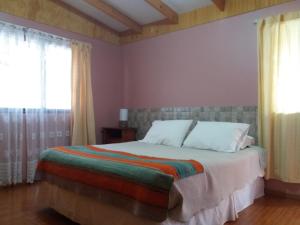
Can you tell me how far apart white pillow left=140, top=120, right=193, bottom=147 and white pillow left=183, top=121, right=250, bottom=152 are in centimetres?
14

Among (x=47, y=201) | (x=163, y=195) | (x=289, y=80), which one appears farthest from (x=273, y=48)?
(x=47, y=201)

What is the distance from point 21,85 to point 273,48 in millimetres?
3246

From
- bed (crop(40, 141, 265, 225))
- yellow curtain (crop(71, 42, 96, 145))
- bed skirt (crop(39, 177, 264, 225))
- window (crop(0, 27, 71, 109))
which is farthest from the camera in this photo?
yellow curtain (crop(71, 42, 96, 145))

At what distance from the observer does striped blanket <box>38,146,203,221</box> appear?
1.59m

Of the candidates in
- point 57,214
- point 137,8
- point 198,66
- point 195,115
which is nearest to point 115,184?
point 57,214

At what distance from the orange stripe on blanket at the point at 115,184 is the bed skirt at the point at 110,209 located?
140mm

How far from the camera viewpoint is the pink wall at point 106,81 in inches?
174

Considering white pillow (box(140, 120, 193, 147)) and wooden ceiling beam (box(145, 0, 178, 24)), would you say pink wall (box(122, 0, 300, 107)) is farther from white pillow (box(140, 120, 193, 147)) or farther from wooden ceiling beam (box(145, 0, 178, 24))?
white pillow (box(140, 120, 193, 147))

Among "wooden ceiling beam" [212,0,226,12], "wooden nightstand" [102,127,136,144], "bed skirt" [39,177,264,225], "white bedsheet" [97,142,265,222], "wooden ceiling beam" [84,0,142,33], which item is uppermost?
"wooden ceiling beam" [84,0,142,33]

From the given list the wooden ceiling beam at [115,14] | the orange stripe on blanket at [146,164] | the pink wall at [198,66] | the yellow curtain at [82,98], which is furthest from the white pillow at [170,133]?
the wooden ceiling beam at [115,14]

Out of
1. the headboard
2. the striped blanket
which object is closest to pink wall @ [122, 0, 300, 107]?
the headboard

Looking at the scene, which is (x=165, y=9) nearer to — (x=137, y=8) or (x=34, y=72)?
(x=137, y=8)

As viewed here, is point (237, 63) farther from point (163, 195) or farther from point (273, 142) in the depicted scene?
point (163, 195)

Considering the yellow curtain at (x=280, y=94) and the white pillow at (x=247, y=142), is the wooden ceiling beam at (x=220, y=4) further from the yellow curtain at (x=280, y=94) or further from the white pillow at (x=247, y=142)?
the white pillow at (x=247, y=142)
